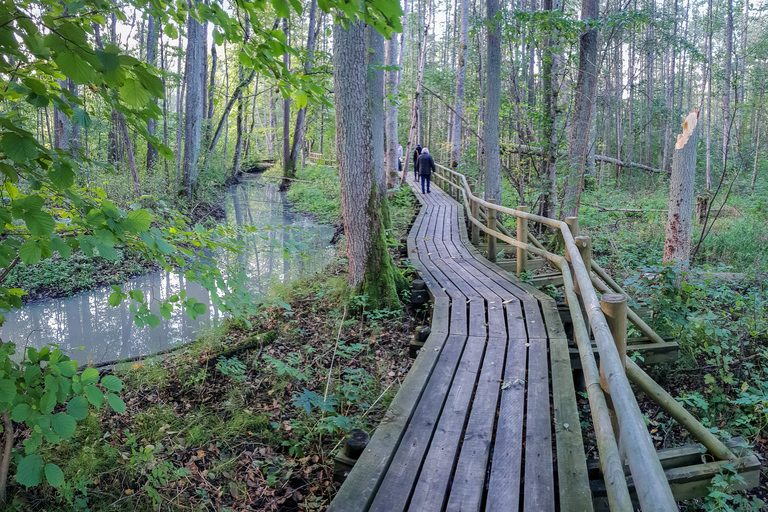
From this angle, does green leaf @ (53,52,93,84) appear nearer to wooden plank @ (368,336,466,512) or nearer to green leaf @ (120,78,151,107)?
green leaf @ (120,78,151,107)

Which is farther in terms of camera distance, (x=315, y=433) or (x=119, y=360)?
(x=119, y=360)

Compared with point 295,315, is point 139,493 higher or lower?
lower

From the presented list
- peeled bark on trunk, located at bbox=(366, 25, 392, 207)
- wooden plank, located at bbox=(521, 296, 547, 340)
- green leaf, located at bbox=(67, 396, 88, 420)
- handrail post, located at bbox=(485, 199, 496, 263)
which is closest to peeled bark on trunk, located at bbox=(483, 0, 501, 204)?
peeled bark on trunk, located at bbox=(366, 25, 392, 207)

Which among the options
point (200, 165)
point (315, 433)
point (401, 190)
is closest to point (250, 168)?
point (200, 165)

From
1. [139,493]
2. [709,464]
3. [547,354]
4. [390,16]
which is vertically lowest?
[139,493]

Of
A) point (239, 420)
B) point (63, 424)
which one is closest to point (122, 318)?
point (239, 420)

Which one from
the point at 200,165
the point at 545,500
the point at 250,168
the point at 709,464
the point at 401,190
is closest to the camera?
the point at 545,500

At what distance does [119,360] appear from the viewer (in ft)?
19.9

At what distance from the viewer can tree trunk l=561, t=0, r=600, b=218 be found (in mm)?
9195

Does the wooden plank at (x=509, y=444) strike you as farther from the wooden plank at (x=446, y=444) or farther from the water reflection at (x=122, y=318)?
the water reflection at (x=122, y=318)

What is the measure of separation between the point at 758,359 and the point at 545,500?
3.91 meters

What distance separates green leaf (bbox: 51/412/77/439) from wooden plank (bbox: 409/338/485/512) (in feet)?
5.61

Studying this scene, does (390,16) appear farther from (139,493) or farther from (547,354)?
A: (139,493)

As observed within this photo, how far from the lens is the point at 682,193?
6398mm
